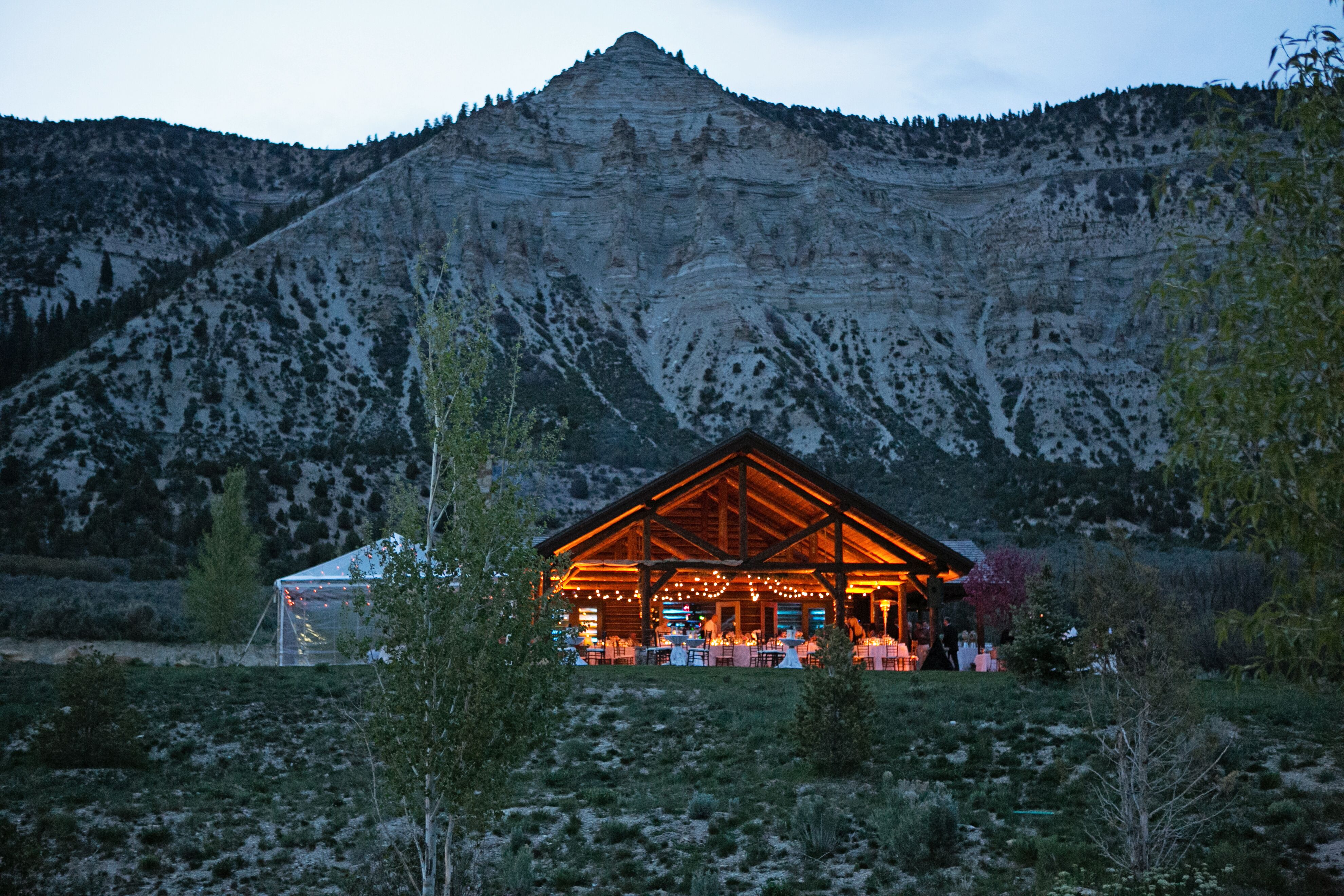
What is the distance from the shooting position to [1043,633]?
17922 millimetres

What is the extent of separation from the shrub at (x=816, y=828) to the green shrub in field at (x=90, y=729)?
351 inches

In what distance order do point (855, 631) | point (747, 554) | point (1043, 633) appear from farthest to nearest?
point (855, 631) → point (747, 554) → point (1043, 633)

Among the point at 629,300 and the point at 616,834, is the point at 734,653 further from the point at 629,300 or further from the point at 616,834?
the point at 629,300

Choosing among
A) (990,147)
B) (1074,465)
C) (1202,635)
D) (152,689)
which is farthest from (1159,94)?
(152,689)

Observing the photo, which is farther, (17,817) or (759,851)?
(17,817)

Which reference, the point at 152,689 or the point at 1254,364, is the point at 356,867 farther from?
the point at 1254,364

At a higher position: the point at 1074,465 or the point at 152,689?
the point at 1074,465

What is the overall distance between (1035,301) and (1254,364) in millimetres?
64088

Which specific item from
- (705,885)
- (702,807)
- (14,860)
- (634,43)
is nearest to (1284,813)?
(705,885)

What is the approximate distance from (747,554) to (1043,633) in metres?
7.37

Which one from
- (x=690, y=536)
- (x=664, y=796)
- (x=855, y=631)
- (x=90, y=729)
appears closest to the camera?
(x=664, y=796)

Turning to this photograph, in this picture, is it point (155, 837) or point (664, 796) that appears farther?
point (664, 796)

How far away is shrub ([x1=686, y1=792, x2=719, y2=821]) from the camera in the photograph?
1273 cm

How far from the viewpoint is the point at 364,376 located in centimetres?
5459
